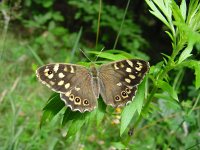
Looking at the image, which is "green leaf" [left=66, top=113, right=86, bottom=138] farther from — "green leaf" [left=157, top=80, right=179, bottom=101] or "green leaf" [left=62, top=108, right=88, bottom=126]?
"green leaf" [left=157, top=80, right=179, bottom=101]

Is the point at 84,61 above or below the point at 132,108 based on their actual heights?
below

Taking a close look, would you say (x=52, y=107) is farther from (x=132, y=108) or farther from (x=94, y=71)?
(x=132, y=108)

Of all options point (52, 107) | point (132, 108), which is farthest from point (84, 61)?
point (132, 108)

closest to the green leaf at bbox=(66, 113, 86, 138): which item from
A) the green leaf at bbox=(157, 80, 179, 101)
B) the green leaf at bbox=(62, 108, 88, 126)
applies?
the green leaf at bbox=(62, 108, 88, 126)

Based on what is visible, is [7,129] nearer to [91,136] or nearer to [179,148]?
[91,136]

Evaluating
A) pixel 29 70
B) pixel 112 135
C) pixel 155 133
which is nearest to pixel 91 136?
pixel 112 135

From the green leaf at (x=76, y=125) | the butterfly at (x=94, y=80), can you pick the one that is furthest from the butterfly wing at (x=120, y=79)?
the green leaf at (x=76, y=125)
